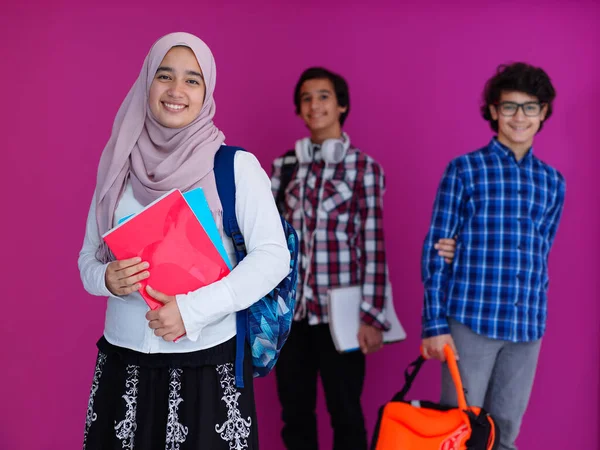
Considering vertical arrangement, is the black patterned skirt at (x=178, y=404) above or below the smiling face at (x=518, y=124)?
below

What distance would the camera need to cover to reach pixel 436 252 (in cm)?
212

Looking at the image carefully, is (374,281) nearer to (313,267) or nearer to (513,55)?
(313,267)

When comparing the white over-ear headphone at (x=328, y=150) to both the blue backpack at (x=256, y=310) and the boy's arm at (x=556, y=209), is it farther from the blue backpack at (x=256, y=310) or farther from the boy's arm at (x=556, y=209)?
the blue backpack at (x=256, y=310)

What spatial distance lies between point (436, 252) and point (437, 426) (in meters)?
0.54

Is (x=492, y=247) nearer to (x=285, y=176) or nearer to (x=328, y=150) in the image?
(x=328, y=150)

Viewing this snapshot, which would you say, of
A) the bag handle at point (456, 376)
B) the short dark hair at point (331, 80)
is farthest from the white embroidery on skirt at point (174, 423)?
the short dark hair at point (331, 80)

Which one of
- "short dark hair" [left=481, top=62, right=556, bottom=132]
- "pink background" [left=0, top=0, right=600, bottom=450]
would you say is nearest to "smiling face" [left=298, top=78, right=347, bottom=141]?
"pink background" [left=0, top=0, right=600, bottom=450]

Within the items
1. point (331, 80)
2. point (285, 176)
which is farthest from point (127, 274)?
point (331, 80)

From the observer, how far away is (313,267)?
2.34 meters

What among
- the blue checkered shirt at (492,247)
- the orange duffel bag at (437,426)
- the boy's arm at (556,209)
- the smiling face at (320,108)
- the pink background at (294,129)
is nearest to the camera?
the orange duffel bag at (437,426)

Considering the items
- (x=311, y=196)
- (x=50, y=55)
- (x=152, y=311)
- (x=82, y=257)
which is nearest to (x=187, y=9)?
(x=50, y=55)

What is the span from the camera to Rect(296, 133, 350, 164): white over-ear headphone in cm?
236

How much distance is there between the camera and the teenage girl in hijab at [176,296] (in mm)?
1381

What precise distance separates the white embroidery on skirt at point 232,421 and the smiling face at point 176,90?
1.86ft
